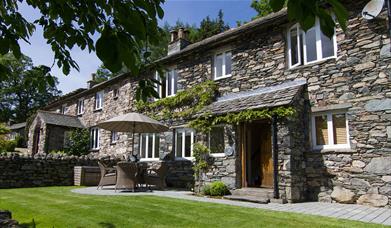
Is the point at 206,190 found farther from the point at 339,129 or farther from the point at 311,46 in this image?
the point at 311,46

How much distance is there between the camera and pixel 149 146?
16484mm

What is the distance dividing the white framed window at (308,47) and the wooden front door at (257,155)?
8.34ft

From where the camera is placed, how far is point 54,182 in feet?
47.1

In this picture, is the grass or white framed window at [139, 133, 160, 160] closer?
the grass

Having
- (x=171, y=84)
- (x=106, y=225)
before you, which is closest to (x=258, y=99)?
(x=171, y=84)

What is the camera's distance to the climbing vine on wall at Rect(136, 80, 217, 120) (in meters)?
13.5

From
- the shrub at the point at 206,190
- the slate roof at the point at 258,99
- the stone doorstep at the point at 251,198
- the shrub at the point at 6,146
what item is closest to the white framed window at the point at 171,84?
the slate roof at the point at 258,99

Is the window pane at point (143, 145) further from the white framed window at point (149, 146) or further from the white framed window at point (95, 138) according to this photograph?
the white framed window at point (95, 138)

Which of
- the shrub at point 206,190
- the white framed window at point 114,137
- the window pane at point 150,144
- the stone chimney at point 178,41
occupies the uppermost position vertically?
the stone chimney at point 178,41

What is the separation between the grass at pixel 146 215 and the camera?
19.6 ft

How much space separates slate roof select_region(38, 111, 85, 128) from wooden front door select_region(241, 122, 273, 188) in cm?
1561

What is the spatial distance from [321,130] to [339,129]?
54cm

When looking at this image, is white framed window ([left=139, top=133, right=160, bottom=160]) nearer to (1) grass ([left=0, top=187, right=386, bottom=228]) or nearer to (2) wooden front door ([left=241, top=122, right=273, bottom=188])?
(2) wooden front door ([left=241, top=122, right=273, bottom=188])

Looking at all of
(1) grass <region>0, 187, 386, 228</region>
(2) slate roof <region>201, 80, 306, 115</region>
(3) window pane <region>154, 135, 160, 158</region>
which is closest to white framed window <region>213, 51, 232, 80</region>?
(2) slate roof <region>201, 80, 306, 115</region>
